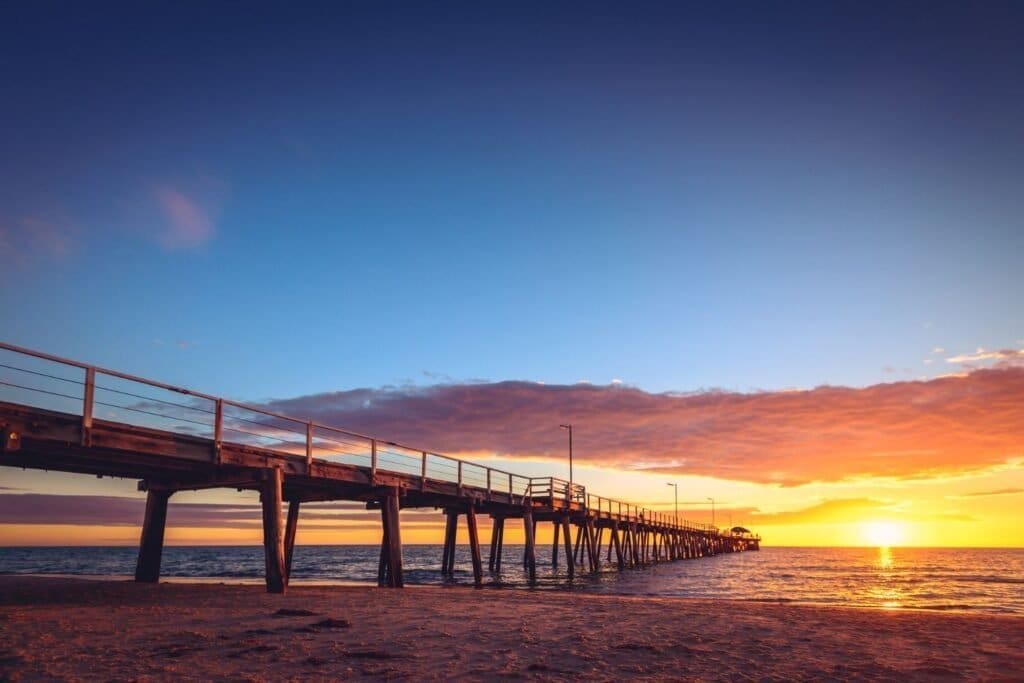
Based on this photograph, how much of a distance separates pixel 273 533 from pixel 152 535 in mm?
7114

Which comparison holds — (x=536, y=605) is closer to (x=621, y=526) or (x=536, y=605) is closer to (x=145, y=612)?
(x=145, y=612)

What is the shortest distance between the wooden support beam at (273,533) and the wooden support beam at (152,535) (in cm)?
571

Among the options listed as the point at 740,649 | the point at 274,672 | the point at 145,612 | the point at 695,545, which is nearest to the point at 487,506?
the point at 145,612

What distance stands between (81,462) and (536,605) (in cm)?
1095

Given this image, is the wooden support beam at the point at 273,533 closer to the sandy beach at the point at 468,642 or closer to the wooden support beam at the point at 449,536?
the sandy beach at the point at 468,642

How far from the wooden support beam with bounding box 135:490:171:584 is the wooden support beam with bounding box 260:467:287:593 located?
225 inches

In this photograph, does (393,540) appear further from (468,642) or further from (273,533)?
(468,642)

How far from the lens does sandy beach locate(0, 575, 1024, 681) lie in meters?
7.59

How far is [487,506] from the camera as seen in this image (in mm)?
32750

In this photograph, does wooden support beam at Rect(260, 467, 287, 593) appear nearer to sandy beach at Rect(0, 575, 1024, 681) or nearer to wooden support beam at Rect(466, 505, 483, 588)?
sandy beach at Rect(0, 575, 1024, 681)

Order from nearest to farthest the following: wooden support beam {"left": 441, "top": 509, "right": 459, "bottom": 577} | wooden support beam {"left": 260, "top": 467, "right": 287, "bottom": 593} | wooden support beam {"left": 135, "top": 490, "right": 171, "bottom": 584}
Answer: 1. wooden support beam {"left": 260, "top": 467, "right": 287, "bottom": 593}
2. wooden support beam {"left": 135, "top": 490, "right": 171, "bottom": 584}
3. wooden support beam {"left": 441, "top": 509, "right": 459, "bottom": 577}

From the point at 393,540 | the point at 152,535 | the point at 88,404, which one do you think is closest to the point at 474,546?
the point at 393,540

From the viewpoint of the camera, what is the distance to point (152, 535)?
21.3 meters

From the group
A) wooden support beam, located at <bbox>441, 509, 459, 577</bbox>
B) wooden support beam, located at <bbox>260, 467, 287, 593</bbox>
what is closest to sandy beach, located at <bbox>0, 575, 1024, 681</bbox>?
wooden support beam, located at <bbox>260, 467, 287, 593</bbox>
